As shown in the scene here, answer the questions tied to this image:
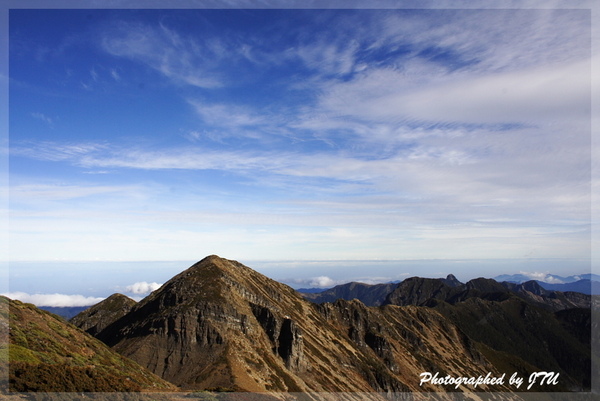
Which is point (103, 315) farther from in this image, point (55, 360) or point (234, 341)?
point (55, 360)

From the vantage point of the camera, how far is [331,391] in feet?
395

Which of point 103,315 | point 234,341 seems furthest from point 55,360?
point 103,315

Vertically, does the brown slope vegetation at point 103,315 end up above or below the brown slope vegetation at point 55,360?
below

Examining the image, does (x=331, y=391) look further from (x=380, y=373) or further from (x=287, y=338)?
(x=380, y=373)

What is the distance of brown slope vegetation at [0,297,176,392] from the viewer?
37469 mm

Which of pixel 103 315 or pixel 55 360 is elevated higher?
pixel 55 360

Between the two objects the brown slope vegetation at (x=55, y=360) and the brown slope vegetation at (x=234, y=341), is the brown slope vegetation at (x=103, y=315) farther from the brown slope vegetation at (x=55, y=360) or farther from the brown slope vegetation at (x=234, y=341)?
the brown slope vegetation at (x=55, y=360)

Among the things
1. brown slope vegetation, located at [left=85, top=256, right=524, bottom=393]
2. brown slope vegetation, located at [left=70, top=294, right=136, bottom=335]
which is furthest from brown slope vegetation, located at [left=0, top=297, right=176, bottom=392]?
brown slope vegetation, located at [left=70, top=294, right=136, bottom=335]

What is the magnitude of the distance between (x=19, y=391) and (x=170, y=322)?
3164 inches

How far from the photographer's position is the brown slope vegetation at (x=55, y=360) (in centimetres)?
3747

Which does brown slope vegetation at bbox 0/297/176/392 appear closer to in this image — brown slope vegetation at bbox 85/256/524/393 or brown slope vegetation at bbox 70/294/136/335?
brown slope vegetation at bbox 85/256/524/393

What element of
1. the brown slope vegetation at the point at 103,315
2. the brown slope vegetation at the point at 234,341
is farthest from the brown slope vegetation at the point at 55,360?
the brown slope vegetation at the point at 103,315

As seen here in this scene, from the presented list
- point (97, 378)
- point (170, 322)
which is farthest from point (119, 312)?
point (97, 378)

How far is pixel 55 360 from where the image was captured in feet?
161
